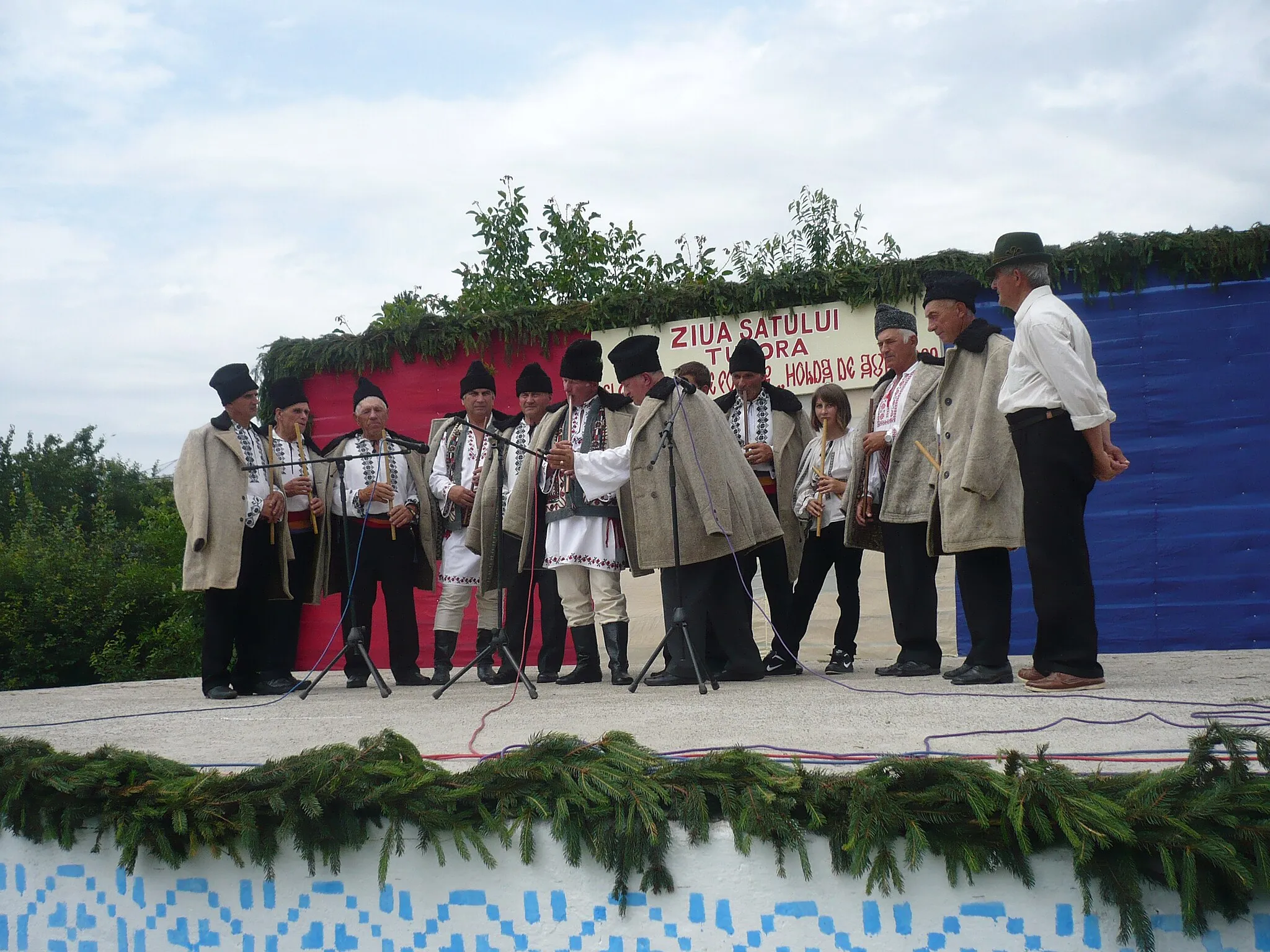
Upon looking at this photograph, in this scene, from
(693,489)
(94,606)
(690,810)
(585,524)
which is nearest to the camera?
(690,810)

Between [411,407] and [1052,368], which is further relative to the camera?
[411,407]

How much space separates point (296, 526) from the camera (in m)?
7.04

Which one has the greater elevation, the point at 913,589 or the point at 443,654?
the point at 913,589

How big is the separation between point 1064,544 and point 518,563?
321cm

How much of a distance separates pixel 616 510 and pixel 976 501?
197cm

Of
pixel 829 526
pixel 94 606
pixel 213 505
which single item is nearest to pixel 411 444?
pixel 213 505

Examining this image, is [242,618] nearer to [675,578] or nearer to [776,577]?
[675,578]

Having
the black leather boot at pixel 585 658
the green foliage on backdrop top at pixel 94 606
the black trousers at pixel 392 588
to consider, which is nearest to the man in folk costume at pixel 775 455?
the black leather boot at pixel 585 658

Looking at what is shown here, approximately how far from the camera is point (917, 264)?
781 cm

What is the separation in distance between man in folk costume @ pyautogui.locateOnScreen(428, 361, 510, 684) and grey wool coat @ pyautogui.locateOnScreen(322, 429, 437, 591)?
79mm

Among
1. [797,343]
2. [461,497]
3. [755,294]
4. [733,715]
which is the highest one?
[755,294]

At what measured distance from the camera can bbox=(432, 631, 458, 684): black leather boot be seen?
22.0ft

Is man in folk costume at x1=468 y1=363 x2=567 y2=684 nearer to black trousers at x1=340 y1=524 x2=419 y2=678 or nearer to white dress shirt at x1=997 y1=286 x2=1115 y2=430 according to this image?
black trousers at x1=340 y1=524 x2=419 y2=678

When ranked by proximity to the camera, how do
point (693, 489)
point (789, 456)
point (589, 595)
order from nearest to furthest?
point (693, 489)
point (589, 595)
point (789, 456)
